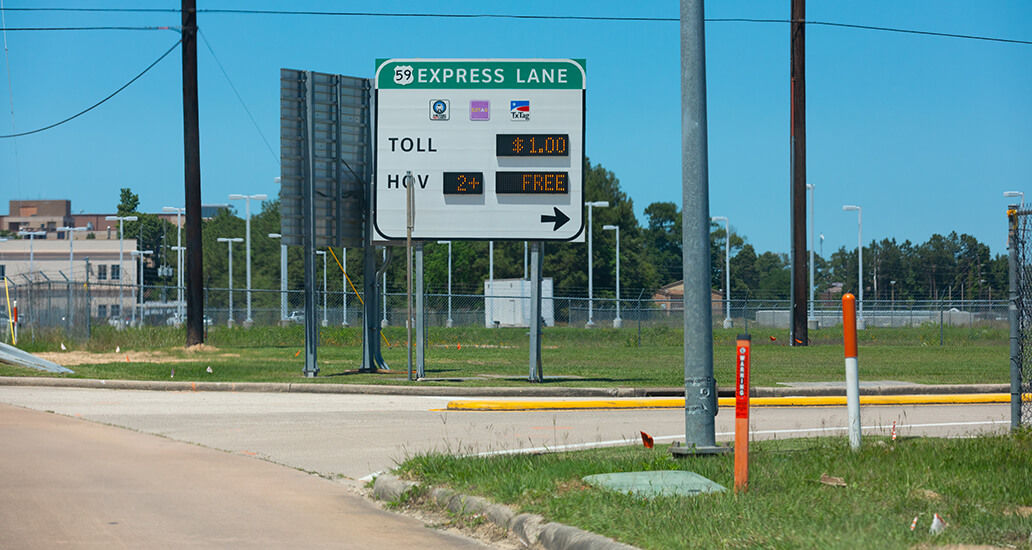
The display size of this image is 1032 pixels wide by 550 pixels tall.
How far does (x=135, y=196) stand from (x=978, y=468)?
151 meters

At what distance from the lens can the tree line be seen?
91062 mm

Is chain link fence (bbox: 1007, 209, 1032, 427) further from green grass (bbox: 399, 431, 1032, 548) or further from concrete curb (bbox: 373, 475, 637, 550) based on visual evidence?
concrete curb (bbox: 373, 475, 637, 550)

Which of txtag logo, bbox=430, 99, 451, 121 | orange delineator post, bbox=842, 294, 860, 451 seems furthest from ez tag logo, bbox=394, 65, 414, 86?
orange delineator post, bbox=842, 294, 860, 451

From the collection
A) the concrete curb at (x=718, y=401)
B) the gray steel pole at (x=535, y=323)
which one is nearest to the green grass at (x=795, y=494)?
the concrete curb at (x=718, y=401)

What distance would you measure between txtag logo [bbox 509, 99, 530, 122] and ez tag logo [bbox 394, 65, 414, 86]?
183 centimetres

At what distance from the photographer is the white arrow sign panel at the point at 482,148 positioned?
18.3m

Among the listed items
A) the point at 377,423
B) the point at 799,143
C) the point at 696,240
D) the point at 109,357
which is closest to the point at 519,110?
the point at 377,423

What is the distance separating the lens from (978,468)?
25.9ft

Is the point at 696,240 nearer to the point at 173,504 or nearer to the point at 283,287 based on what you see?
the point at 173,504

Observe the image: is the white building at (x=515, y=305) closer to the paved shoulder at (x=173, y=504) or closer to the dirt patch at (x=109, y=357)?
the dirt patch at (x=109, y=357)

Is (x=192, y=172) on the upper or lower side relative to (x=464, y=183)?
upper

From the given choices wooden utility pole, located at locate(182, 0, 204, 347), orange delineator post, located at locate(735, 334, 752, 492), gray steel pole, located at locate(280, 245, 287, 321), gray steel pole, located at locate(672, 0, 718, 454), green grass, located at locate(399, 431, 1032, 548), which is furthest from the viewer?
gray steel pole, located at locate(280, 245, 287, 321)

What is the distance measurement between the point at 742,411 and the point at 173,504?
4027 millimetres

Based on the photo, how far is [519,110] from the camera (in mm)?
18344
